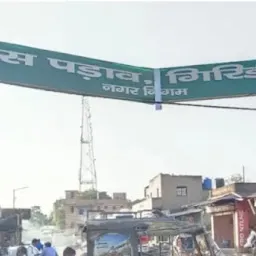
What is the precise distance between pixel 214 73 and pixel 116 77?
1.24 meters

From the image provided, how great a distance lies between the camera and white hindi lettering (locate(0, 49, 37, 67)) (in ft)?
25.2

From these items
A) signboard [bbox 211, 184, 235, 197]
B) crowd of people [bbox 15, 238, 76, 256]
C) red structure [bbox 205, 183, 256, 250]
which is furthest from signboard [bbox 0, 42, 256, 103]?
signboard [bbox 211, 184, 235, 197]

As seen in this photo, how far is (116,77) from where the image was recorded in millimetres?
7949

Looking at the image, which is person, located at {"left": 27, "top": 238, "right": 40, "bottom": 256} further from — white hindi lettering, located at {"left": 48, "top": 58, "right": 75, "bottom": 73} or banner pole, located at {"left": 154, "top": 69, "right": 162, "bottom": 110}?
white hindi lettering, located at {"left": 48, "top": 58, "right": 75, "bottom": 73}

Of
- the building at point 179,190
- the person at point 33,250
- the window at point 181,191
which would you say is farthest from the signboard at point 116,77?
the window at point 181,191

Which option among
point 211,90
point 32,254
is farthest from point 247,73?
point 32,254

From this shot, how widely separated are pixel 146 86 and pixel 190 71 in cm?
59

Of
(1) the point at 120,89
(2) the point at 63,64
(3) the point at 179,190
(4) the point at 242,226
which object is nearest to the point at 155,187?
(3) the point at 179,190

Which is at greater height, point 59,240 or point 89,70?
point 89,70

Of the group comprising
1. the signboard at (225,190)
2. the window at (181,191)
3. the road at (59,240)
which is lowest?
the road at (59,240)

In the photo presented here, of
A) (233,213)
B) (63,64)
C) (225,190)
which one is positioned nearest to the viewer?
(63,64)

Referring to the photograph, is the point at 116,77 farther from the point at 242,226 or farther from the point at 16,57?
the point at 242,226

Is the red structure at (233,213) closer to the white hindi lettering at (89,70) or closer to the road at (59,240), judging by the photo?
the road at (59,240)

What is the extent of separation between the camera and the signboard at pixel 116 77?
771 cm
